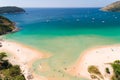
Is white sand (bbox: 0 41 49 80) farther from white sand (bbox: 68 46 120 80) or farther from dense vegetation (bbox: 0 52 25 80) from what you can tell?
white sand (bbox: 68 46 120 80)

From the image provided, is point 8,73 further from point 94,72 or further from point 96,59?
point 96,59

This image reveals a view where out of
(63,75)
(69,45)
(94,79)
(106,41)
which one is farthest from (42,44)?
(94,79)

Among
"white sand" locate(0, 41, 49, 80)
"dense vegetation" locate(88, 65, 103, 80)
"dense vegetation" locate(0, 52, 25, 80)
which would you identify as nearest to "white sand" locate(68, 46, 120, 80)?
"dense vegetation" locate(88, 65, 103, 80)

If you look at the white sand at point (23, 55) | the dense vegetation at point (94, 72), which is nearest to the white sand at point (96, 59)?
the dense vegetation at point (94, 72)

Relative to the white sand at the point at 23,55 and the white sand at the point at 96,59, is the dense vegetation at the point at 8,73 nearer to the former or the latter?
the white sand at the point at 23,55

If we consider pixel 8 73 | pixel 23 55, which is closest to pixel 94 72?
pixel 8 73

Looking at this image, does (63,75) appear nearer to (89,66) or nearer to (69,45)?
(89,66)
